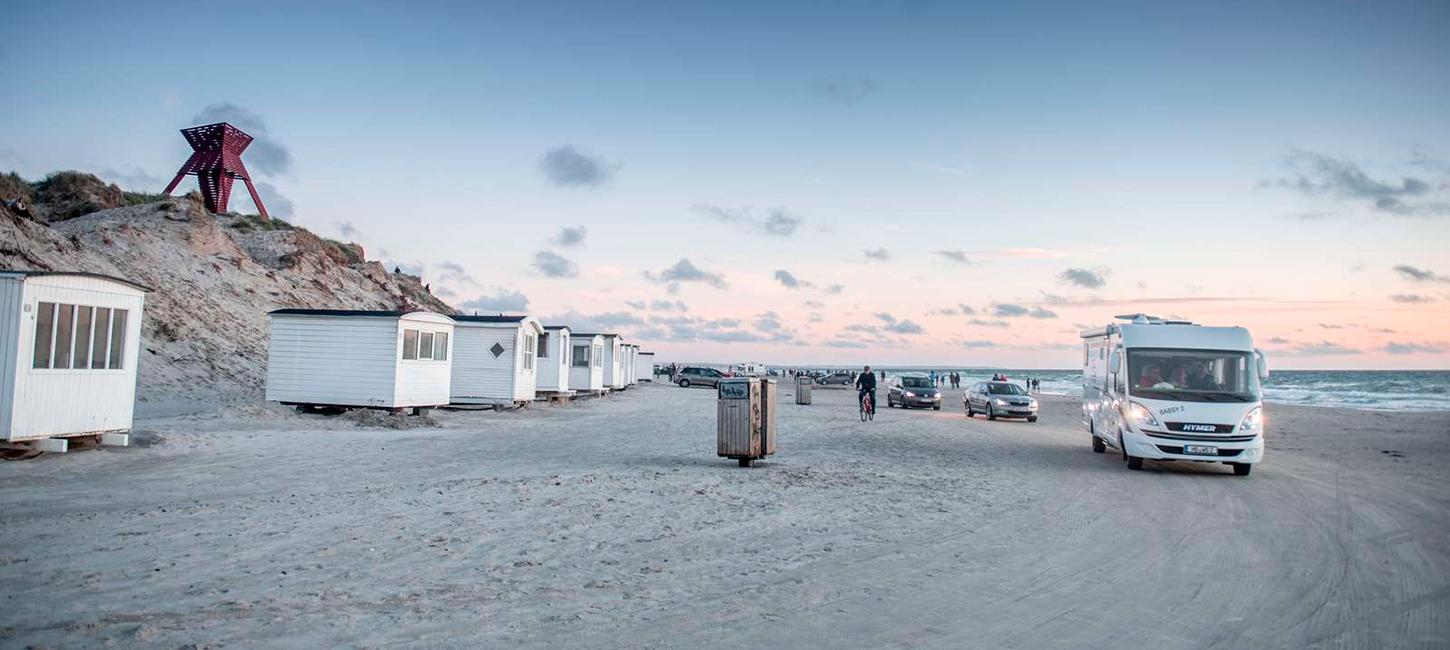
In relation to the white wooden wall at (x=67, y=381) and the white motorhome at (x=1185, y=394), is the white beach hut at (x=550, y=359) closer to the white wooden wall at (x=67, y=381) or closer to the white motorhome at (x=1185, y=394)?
the white wooden wall at (x=67, y=381)

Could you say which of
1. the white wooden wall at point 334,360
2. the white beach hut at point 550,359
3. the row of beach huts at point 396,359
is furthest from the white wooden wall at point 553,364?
the white wooden wall at point 334,360

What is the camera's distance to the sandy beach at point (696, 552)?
5.51 metres

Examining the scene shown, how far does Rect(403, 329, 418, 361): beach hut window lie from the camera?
23375 mm

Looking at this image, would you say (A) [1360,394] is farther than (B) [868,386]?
Yes

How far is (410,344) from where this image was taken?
23.6 meters

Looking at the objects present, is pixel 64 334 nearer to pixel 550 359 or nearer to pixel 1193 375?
pixel 1193 375

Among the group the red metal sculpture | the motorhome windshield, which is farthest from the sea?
the red metal sculpture

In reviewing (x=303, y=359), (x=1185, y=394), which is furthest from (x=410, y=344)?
(x=1185, y=394)

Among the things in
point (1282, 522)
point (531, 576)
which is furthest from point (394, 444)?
point (1282, 522)

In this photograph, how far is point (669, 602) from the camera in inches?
240

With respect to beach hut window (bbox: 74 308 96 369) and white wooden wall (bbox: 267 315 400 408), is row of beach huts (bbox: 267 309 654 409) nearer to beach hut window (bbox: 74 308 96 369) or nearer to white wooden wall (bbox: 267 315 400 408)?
white wooden wall (bbox: 267 315 400 408)

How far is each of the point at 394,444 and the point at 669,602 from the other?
12.8 meters

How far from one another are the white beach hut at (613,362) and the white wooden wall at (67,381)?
2929 centimetres

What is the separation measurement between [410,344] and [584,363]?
1667 centimetres
